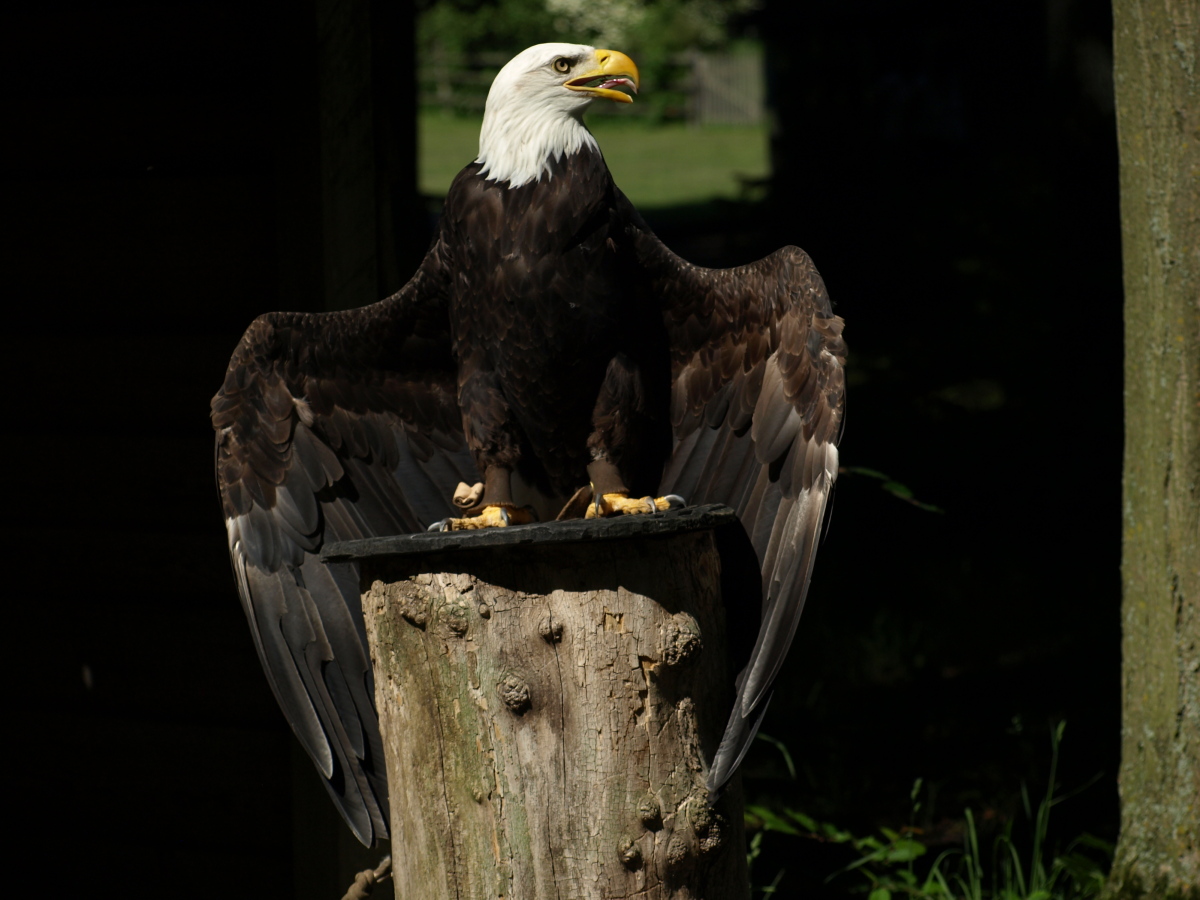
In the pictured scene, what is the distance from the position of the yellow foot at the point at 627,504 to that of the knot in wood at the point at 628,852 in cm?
60

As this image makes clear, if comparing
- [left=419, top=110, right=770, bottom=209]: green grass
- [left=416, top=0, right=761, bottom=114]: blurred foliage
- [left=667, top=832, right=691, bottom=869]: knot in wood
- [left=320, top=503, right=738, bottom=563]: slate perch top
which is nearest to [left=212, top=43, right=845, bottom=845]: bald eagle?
[left=667, top=832, right=691, bottom=869]: knot in wood

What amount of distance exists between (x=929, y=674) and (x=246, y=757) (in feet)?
9.99

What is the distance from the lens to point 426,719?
210 cm

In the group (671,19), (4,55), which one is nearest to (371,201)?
(4,55)

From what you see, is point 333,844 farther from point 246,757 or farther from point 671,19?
point 671,19

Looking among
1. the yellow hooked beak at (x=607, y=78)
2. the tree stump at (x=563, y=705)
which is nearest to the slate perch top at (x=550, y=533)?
the tree stump at (x=563, y=705)

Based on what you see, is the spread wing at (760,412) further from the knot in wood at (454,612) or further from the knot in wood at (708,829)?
the knot in wood at (454,612)

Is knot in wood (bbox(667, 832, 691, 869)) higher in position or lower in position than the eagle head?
lower

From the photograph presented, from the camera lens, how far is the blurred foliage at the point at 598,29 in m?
26.6

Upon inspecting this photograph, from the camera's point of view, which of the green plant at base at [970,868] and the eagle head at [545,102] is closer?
the eagle head at [545,102]

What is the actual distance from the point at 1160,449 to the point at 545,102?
5.19ft

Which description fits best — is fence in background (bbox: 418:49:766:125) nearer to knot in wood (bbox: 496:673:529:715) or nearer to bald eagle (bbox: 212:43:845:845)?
bald eagle (bbox: 212:43:845:845)

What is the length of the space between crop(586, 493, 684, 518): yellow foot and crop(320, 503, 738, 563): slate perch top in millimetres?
222

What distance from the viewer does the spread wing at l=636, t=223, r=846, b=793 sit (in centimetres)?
220
